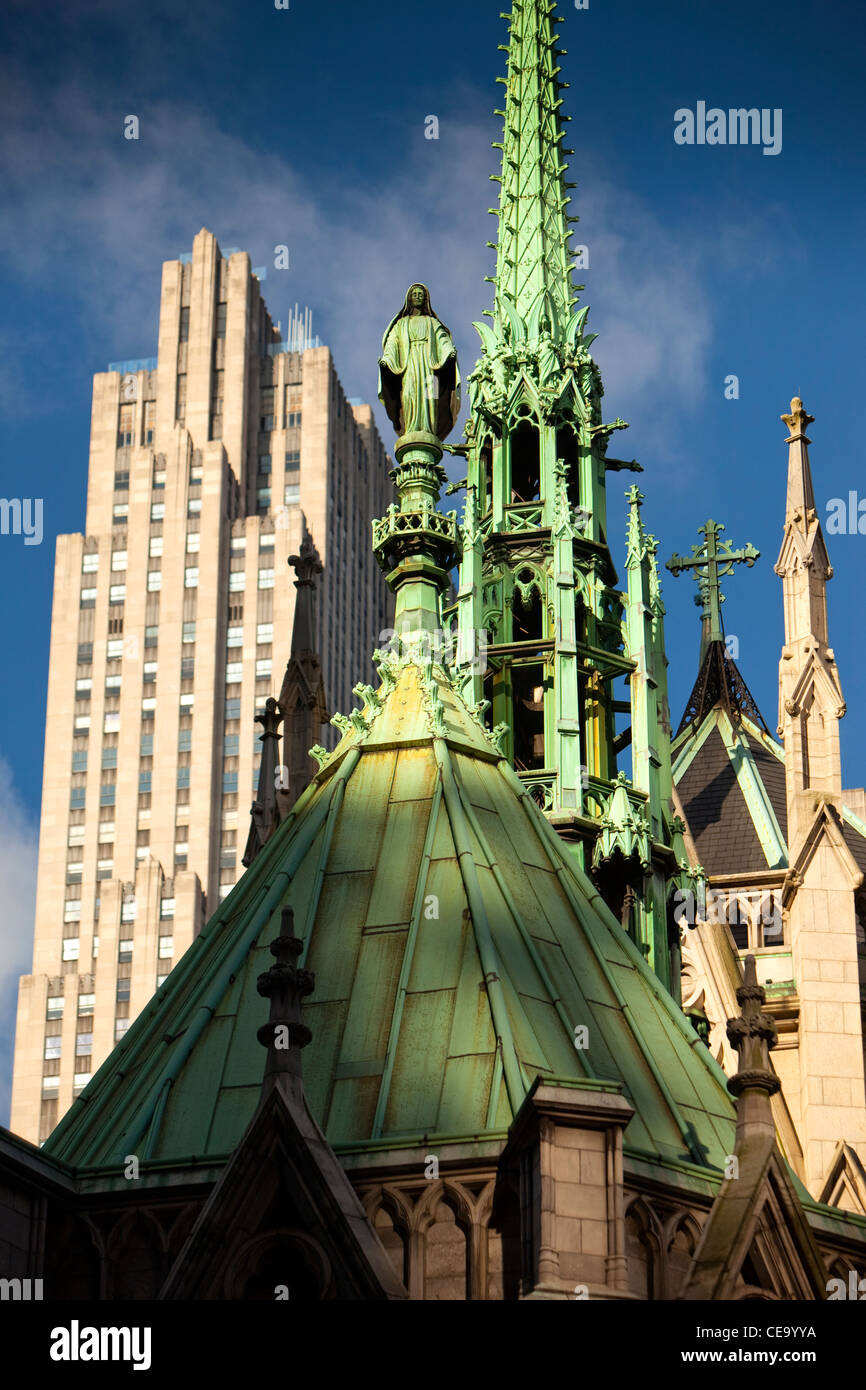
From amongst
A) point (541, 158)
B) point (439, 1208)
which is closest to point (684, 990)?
point (541, 158)

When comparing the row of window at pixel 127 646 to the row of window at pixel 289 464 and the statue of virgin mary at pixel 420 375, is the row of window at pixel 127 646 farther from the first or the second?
the statue of virgin mary at pixel 420 375

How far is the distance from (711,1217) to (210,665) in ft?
403

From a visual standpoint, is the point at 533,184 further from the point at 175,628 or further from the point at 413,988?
the point at 175,628

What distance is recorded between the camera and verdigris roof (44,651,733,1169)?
76.6ft

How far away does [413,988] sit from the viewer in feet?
79.7

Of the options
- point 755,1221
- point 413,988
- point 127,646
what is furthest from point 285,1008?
point 127,646

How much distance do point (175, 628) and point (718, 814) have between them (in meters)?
88.9

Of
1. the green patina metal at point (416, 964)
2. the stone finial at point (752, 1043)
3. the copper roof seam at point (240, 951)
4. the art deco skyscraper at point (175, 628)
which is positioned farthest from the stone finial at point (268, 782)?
the art deco skyscraper at point (175, 628)

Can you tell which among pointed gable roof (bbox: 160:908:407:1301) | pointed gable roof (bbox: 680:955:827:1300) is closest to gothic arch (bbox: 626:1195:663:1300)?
pointed gable roof (bbox: 680:955:827:1300)

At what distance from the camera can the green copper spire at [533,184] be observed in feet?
173
